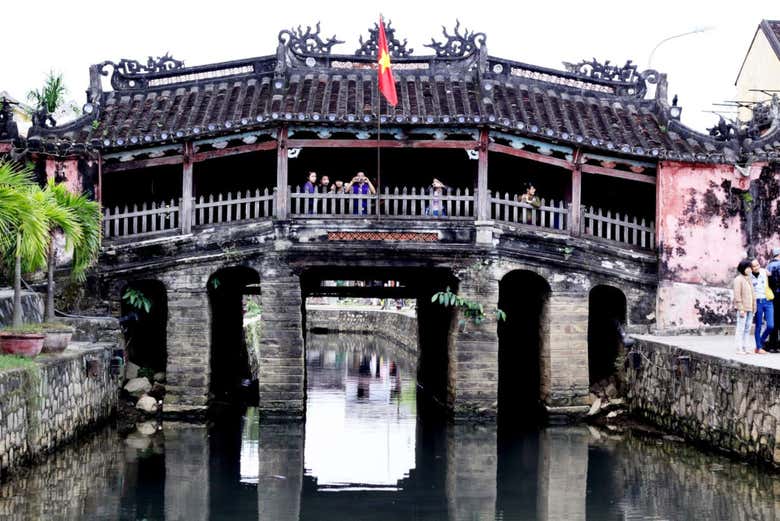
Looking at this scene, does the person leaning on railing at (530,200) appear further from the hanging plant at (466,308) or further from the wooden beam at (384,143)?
the hanging plant at (466,308)

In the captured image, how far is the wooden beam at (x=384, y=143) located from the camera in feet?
65.3

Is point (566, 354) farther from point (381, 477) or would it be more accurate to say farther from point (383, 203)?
point (381, 477)

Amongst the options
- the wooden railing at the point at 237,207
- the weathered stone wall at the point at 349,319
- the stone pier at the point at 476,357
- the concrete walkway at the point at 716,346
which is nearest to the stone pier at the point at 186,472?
the wooden railing at the point at 237,207

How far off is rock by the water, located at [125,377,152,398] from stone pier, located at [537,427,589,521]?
7.19 metres

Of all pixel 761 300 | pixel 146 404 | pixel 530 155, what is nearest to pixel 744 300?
pixel 761 300

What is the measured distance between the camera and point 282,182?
19.8 m

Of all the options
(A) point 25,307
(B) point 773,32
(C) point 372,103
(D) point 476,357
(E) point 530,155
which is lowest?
(D) point 476,357

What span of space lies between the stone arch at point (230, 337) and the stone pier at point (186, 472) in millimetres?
2554

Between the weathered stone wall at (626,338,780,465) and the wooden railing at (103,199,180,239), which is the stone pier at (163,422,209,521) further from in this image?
the weathered stone wall at (626,338,780,465)

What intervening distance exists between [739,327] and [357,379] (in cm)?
1495

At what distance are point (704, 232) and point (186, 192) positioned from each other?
9.66 metres

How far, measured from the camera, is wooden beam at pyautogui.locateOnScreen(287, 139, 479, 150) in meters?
19.9

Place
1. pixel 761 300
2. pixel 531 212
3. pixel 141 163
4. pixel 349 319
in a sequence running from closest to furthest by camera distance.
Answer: pixel 761 300 → pixel 141 163 → pixel 531 212 → pixel 349 319

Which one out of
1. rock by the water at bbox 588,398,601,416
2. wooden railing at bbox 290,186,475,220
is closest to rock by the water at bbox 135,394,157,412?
wooden railing at bbox 290,186,475,220
